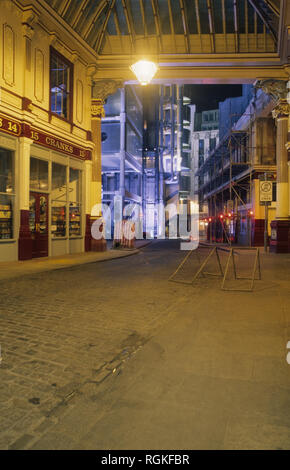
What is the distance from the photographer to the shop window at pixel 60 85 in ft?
53.8

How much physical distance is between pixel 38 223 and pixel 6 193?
7.40 feet

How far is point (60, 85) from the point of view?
56.0ft

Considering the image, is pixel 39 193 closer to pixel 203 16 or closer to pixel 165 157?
pixel 203 16

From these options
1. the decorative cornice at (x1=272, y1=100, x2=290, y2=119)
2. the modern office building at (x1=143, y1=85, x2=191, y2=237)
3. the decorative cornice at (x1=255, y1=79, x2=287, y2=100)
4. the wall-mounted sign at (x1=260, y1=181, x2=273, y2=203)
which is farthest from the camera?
the modern office building at (x1=143, y1=85, x2=191, y2=237)

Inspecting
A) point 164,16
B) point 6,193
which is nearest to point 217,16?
point 164,16

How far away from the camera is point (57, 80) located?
1675 centimetres

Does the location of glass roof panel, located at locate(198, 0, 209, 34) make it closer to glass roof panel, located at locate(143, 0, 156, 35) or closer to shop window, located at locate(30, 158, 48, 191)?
glass roof panel, located at locate(143, 0, 156, 35)

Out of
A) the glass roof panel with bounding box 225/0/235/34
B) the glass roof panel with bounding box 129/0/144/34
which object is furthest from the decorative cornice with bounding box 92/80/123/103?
the glass roof panel with bounding box 225/0/235/34

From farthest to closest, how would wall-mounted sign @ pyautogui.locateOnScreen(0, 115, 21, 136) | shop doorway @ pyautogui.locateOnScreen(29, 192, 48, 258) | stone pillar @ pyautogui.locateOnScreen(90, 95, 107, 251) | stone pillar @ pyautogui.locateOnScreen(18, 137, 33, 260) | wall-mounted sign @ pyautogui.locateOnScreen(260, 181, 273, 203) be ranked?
stone pillar @ pyautogui.locateOnScreen(90, 95, 107, 251) < wall-mounted sign @ pyautogui.locateOnScreen(260, 181, 273, 203) < shop doorway @ pyautogui.locateOnScreen(29, 192, 48, 258) < stone pillar @ pyautogui.locateOnScreen(18, 137, 33, 260) < wall-mounted sign @ pyautogui.locateOnScreen(0, 115, 21, 136)

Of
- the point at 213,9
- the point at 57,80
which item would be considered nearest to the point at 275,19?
the point at 213,9

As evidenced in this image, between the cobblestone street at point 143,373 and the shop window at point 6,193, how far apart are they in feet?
23.0

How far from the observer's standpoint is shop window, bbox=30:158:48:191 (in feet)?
50.0

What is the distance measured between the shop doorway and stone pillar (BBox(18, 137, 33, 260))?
0.91m

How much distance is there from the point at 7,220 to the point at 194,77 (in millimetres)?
12454
